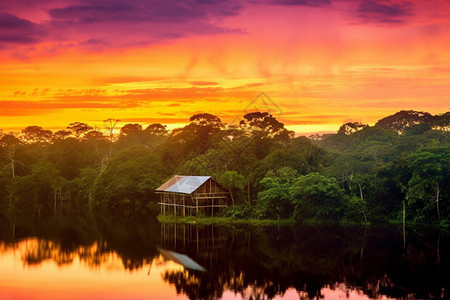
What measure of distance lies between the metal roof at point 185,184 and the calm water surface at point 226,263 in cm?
392

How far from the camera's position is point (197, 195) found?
4619cm

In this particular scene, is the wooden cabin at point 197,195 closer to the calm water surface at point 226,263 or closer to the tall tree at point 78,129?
the calm water surface at point 226,263

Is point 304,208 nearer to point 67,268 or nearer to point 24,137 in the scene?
point 67,268

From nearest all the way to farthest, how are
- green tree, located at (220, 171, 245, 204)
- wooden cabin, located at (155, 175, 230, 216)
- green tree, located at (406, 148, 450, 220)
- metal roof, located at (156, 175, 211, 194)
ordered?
green tree, located at (406, 148, 450, 220) < metal roof, located at (156, 175, 211, 194) < wooden cabin, located at (155, 175, 230, 216) < green tree, located at (220, 171, 245, 204)

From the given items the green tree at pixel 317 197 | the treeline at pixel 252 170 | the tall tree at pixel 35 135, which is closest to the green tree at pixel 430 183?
the treeline at pixel 252 170

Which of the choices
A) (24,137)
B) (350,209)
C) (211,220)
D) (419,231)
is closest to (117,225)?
(211,220)

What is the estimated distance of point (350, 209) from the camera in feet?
147

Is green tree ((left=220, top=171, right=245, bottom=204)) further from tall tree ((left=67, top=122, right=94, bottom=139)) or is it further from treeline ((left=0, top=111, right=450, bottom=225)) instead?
tall tree ((left=67, top=122, right=94, bottom=139))

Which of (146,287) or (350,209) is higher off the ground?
(350,209)

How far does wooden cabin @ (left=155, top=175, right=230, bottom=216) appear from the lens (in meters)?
46.3

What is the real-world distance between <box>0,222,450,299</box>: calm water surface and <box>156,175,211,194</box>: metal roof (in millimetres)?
3924

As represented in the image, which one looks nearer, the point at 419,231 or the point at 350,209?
the point at 419,231

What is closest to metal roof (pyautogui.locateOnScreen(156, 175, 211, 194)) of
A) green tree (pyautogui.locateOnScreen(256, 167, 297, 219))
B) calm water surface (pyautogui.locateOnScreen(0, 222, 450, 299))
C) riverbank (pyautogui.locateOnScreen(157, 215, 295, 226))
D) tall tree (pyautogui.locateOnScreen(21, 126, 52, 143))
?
riverbank (pyautogui.locateOnScreen(157, 215, 295, 226))

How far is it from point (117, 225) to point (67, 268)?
16272 millimetres
